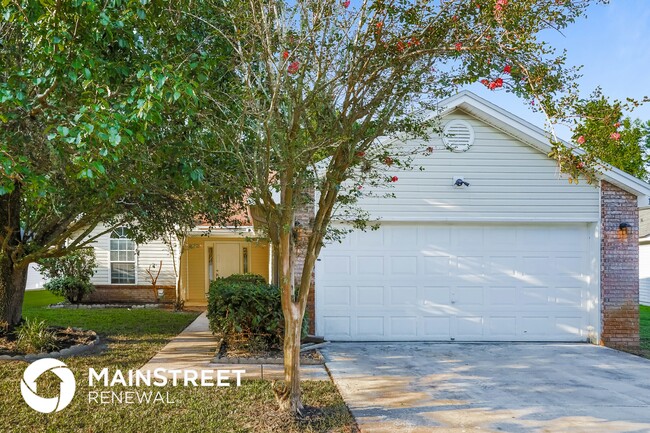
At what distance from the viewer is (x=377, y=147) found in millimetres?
5688

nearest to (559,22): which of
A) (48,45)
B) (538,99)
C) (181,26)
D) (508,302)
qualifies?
(538,99)

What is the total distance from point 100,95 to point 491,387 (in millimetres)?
5627

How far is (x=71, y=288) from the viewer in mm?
15758

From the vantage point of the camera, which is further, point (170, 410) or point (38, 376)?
point (38, 376)

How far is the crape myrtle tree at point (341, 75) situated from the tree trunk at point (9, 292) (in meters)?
5.91

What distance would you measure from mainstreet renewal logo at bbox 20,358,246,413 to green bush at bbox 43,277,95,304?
8938 mm

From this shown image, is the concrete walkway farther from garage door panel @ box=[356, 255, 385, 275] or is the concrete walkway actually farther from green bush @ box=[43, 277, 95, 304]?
green bush @ box=[43, 277, 95, 304]

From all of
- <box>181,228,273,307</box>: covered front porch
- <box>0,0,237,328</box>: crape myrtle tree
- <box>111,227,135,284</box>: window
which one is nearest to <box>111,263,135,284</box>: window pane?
<box>111,227,135,284</box>: window

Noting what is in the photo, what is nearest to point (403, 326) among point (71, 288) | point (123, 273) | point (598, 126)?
point (598, 126)

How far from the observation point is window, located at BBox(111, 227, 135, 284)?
658 inches

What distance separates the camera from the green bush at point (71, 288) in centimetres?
1566

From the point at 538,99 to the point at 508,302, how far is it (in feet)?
19.4

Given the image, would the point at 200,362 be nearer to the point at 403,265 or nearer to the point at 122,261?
the point at 403,265

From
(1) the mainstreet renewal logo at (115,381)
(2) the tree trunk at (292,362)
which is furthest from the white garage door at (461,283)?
(2) the tree trunk at (292,362)
